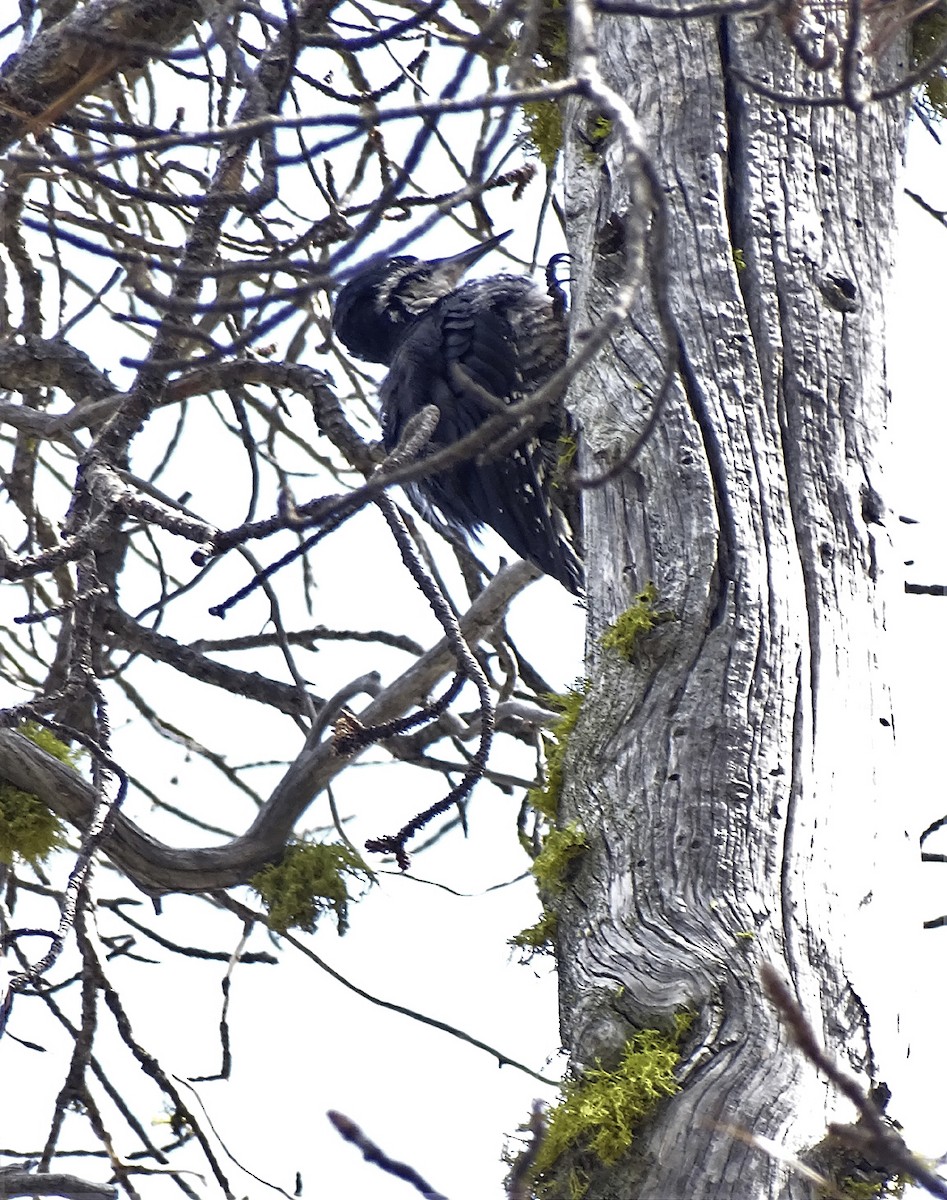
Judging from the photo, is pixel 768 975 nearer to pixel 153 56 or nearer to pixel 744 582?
pixel 744 582

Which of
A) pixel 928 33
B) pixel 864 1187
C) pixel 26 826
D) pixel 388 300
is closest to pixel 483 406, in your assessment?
pixel 388 300

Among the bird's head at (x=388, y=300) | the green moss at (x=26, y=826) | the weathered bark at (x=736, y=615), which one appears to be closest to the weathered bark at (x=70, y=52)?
the bird's head at (x=388, y=300)

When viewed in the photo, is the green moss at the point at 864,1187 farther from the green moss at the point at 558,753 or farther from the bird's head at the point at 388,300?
the bird's head at the point at 388,300

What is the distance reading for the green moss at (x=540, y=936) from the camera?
1901mm

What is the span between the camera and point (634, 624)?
1.94 meters

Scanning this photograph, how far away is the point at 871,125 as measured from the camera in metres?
2.28

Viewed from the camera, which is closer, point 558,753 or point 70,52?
point 558,753

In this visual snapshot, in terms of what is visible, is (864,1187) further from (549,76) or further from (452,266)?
(452,266)

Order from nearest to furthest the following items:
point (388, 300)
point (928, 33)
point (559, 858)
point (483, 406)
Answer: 1. point (559, 858)
2. point (928, 33)
3. point (483, 406)
4. point (388, 300)

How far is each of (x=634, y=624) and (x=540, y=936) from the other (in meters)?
0.46

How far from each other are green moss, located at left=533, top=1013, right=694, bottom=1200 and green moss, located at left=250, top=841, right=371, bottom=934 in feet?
3.91

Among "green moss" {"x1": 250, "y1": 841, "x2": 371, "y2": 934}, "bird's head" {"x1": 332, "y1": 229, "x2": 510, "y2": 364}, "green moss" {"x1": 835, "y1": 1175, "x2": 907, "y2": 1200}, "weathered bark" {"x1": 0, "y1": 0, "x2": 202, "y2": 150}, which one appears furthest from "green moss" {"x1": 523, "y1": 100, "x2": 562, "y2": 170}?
"green moss" {"x1": 835, "y1": 1175, "x2": 907, "y2": 1200}

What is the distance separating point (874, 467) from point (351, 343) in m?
2.18

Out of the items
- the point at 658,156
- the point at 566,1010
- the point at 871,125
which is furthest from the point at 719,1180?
the point at 871,125
